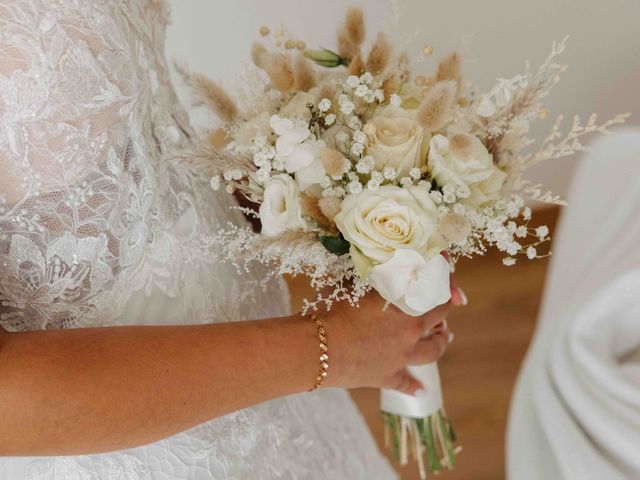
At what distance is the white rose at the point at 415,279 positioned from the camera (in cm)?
72

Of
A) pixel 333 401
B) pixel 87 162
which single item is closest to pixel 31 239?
pixel 87 162

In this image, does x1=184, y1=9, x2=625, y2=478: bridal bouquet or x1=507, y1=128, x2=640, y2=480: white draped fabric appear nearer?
x1=184, y1=9, x2=625, y2=478: bridal bouquet

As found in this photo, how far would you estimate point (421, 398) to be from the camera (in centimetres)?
109

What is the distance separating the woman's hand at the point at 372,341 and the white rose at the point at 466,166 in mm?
192

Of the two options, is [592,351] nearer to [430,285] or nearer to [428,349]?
[428,349]

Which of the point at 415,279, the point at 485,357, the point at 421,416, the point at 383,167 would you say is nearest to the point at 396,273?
the point at 415,279

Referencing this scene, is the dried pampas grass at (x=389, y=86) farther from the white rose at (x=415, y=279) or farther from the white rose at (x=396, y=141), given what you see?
the white rose at (x=415, y=279)

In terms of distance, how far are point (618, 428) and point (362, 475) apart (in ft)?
1.49

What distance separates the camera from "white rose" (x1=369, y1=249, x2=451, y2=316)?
0.72m

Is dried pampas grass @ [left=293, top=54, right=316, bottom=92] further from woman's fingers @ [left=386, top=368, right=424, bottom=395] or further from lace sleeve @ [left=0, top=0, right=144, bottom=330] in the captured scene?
woman's fingers @ [left=386, top=368, right=424, bottom=395]

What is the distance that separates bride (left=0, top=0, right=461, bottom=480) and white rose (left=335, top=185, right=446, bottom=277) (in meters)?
0.16

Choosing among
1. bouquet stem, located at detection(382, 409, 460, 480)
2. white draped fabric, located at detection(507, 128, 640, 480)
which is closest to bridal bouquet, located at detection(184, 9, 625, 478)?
bouquet stem, located at detection(382, 409, 460, 480)

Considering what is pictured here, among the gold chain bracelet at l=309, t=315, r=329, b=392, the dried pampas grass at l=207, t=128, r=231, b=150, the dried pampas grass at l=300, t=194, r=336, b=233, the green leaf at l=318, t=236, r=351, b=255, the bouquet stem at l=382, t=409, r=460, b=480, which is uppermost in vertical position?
the dried pampas grass at l=207, t=128, r=231, b=150

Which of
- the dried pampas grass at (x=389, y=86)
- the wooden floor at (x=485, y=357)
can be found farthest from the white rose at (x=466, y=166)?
the wooden floor at (x=485, y=357)
